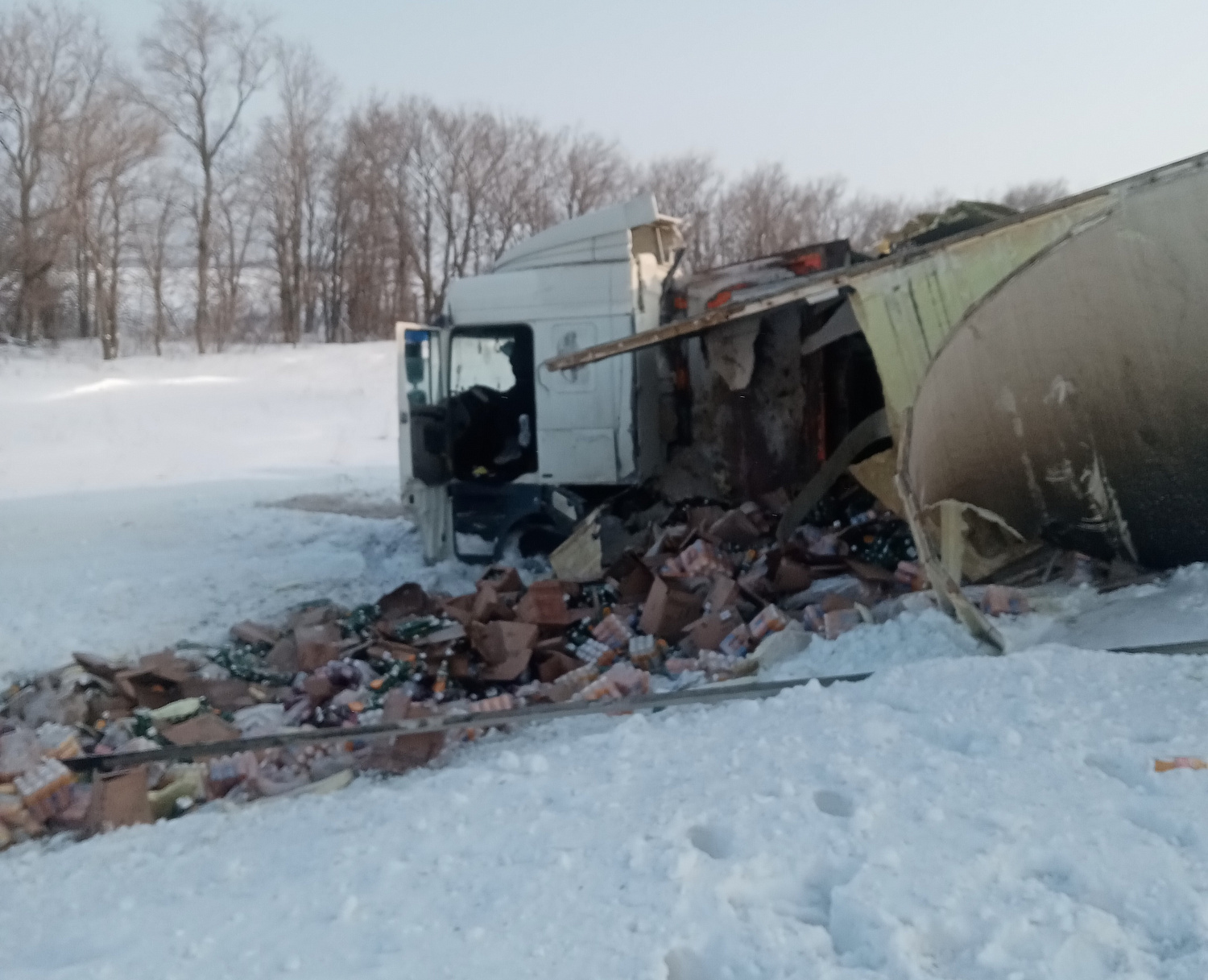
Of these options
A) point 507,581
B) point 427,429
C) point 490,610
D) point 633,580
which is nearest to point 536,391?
point 427,429

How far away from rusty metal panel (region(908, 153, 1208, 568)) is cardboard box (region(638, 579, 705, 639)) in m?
1.81

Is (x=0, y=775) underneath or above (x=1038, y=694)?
underneath

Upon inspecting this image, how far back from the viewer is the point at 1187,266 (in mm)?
4469

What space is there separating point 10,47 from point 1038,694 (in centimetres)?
3916

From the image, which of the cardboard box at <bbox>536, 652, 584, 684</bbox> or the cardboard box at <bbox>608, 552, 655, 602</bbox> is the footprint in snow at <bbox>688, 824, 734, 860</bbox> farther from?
the cardboard box at <bbox>608, 552, 655, 602</bbox>

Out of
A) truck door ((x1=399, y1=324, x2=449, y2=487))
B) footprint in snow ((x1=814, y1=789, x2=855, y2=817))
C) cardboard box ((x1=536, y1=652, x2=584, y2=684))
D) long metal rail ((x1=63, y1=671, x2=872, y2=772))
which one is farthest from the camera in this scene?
truck door ((x1=399, y1=324, x2=449, y2=487))

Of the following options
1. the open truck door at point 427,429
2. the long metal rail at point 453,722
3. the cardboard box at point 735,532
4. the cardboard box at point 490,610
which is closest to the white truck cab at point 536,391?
the open truck door at point 427,429

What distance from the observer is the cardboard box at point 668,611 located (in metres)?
6.21

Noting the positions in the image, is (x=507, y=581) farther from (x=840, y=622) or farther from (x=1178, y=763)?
(x=1178, y=763)

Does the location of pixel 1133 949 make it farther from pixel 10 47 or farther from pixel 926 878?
pixel 10 47

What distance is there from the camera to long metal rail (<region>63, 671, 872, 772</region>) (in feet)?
13.7

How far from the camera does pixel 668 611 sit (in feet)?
20.5

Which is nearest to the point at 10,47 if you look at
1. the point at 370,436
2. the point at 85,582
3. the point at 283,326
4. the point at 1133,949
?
the point at 283,326

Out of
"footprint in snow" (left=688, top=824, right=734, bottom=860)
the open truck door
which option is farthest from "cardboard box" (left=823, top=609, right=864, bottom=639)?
the open truck door
